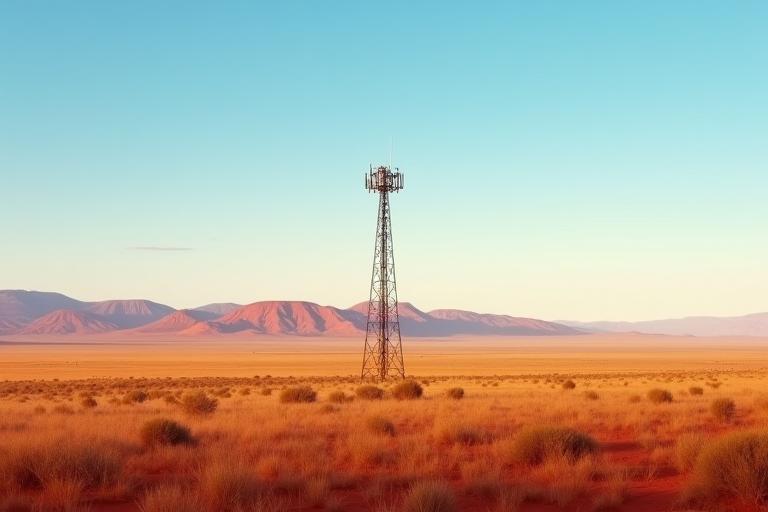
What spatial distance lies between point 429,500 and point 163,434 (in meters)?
9.21

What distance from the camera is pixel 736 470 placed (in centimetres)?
1141

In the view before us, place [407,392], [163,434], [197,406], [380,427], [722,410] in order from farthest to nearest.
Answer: [407,392] → [197,406] → [722,410] → [380,427] → [163,434]

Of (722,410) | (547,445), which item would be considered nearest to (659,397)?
(722,410)

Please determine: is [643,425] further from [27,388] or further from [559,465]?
[27,388]

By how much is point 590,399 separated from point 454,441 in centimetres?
1508

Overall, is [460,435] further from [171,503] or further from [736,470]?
[171,503]

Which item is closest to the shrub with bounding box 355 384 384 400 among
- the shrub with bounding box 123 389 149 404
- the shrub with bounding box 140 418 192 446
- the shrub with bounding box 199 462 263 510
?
the shrub with bounding box 123 389 149 404

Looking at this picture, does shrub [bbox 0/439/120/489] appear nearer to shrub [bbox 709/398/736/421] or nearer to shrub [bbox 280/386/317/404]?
shrub [bbox 709/398/736/421]

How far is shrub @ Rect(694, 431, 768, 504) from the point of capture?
11.2 meters

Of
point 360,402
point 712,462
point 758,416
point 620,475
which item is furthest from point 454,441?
point 360,402

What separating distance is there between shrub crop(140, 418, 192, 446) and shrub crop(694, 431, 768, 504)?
10.6 meters

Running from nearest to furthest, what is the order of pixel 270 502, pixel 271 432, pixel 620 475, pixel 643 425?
pixel 270 502 → pixel 620 475 → pixel 271 432 → pixel 643 425

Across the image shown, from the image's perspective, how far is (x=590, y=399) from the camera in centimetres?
3184

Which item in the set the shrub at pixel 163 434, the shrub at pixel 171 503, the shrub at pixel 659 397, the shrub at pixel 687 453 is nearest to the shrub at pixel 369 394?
the shrub at pixel 659 397
